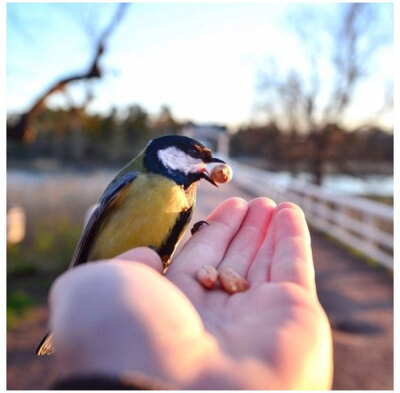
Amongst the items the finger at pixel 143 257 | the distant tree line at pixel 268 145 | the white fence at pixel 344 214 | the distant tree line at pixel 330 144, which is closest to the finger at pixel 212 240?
the finger at pixel 143 257

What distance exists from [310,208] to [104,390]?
6592 millimetres

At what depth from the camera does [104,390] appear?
73 cm

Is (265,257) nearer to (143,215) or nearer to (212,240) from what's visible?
(212,240)

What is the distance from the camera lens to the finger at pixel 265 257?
3.73 ft

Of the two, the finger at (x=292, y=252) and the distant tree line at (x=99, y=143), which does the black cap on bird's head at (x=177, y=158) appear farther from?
the distant tree line at (x=99, y=143)

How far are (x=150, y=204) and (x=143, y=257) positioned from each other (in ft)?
0.67

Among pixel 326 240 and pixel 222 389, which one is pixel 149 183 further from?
pixel 326 240

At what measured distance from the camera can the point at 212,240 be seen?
52.5 inches

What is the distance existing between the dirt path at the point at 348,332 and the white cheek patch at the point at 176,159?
1.22 m

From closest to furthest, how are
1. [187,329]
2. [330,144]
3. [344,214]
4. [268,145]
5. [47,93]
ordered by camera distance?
[187,329]
[47,93]
[344,214]
[330,144]
[268,145]

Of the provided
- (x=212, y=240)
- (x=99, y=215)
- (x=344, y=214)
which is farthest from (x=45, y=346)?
(x=344, y=214)

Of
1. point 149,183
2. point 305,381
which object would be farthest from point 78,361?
point 149,183

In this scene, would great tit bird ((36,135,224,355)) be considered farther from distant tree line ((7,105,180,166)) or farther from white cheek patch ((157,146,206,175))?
distant tree line ((7,105,180,166))

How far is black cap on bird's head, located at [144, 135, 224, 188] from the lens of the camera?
1.26 meters
